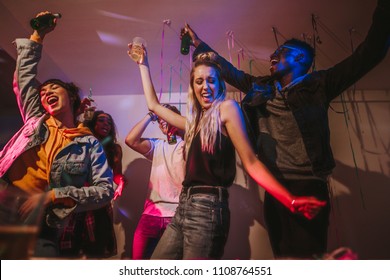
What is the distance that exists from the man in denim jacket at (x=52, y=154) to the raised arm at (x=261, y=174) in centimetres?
60

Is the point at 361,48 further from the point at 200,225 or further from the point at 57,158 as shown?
the point at 57,158

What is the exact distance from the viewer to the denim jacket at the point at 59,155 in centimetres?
138

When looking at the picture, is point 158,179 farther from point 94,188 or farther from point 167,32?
point 167,32

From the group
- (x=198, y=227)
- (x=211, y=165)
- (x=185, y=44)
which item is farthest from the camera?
(x=185, y=44)

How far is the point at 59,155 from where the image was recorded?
4.73 ft

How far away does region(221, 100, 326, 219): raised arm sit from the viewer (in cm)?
124

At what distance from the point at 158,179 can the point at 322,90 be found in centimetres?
83

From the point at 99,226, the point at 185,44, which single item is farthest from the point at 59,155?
the point at 185,44

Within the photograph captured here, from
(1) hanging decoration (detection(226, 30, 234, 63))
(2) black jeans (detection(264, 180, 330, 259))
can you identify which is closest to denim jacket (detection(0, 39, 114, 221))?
(2) black jeans (detection(264, 180, 330, 259))

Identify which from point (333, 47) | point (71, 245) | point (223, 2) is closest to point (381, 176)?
point (333, 47)

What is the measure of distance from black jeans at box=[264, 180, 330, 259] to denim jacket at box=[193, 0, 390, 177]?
0.08 m

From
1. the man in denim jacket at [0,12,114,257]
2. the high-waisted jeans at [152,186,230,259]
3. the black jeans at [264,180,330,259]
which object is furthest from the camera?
the man in denim jacket at [0,12,114,257]

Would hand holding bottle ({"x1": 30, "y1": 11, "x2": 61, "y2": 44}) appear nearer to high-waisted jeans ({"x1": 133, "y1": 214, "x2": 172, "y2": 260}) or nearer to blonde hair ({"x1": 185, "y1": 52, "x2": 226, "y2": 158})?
blonde hair ({"x1": 185, "y1": 52, "x2": 226, "y2": 158})
